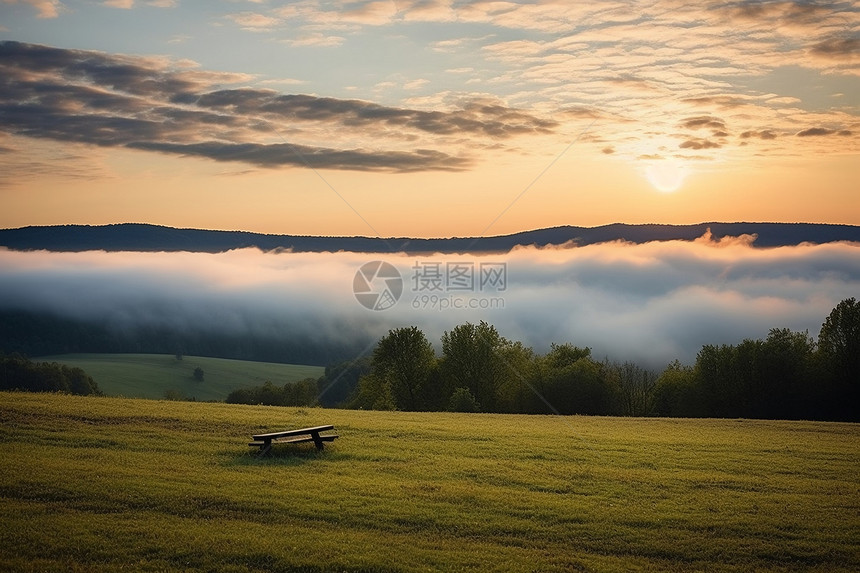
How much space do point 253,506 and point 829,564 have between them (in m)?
16.0

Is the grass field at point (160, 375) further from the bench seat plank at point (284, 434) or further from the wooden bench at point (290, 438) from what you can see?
the bench seat plank at point (284, 434)

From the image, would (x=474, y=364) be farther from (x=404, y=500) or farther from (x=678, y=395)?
(x=404, y=500)

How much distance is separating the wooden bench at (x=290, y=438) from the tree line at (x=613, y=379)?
46.0 m

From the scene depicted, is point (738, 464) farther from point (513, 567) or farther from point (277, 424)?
point (277, 424)

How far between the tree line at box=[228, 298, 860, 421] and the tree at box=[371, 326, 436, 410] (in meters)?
0.12

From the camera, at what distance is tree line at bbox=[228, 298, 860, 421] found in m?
76.2

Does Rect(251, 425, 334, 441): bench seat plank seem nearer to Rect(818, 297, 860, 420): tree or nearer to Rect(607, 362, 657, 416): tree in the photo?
Rect(818, 297, 860, 420): tree

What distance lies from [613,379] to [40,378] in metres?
79.0

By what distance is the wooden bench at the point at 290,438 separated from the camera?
28.4m

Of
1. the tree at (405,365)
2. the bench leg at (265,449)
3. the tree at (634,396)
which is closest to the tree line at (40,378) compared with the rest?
the tree at (405,365)

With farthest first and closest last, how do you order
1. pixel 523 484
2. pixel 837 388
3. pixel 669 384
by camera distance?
1. pixel 669 384
2. pixel 837 388
3. pixel 523 484

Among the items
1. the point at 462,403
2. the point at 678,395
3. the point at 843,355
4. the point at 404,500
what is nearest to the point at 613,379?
the point at 678,395

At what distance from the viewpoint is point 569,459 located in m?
30.1

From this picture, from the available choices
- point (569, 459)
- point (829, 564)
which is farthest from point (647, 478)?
point (829, 564)
